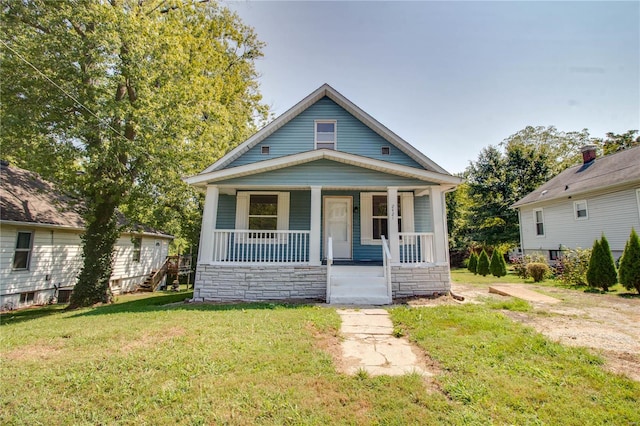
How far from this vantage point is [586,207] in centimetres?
1405

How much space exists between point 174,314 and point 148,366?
2823mm

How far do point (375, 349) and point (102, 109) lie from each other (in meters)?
10.0

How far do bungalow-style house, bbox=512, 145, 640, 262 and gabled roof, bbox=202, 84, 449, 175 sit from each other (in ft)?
25.6

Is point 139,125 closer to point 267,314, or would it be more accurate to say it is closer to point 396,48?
point 267,314

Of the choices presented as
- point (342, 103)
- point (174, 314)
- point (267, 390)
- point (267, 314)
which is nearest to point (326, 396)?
point (267, 390)

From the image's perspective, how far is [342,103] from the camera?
34.1 ft

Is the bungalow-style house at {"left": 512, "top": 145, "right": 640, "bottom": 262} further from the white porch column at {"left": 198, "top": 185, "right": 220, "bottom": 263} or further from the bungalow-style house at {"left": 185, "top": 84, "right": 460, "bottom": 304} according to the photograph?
the white porch column at {"left": 198, "top": 185, "right": 220, "bottom": 263}

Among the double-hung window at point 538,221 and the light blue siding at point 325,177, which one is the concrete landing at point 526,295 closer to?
the light blue siding at point 325,177

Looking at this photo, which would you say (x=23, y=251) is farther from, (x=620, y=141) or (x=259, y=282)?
(x=620, y=141)

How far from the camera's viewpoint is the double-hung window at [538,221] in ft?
56.6

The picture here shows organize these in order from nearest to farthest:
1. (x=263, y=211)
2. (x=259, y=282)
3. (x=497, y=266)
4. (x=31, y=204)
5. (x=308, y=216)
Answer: (x=259, y=282) < (x=308, y=216) < (x=263, y=211) < (x=31, y=204) < (x=497, y=266)

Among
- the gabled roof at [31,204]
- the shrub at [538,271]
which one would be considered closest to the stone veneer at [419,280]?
the shrub at [538,271]

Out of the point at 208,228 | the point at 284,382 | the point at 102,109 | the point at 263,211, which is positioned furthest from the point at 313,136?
the point at 284,382

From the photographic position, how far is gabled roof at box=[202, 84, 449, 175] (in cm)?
974
